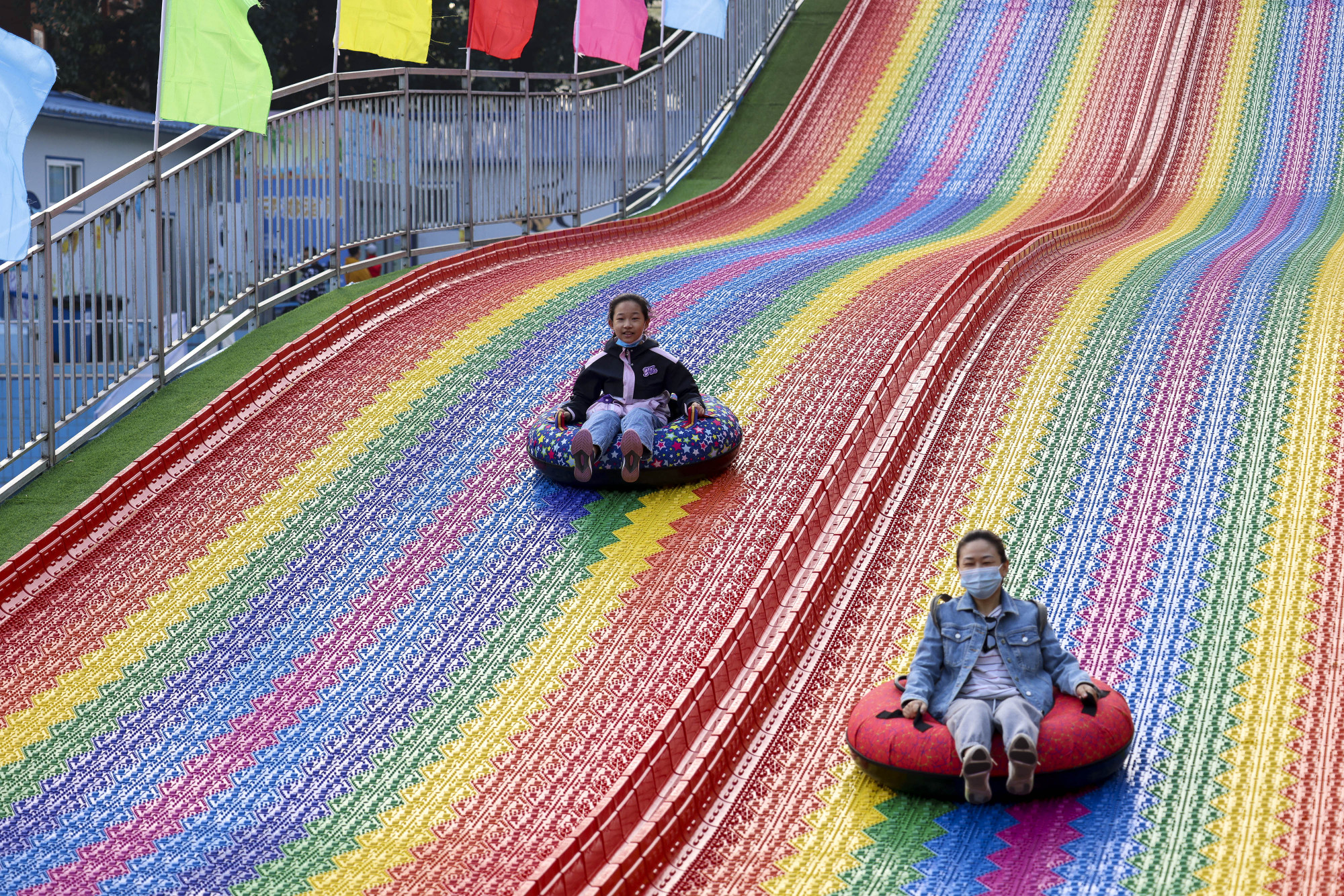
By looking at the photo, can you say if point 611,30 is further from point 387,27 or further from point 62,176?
point 62,176

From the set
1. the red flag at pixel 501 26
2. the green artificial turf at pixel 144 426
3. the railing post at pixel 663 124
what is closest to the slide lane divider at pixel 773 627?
the green artificial turf at pixel 144 426

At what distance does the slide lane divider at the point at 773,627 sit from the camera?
445cm

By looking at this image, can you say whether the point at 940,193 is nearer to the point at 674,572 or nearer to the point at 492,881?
the point at 674,572

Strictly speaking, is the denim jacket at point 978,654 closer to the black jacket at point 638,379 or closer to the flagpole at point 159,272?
the black jacket at point 638,379

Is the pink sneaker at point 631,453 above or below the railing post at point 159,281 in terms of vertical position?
below

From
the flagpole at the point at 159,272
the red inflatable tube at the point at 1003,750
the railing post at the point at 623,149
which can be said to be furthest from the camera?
the railing post at the point at 623,149

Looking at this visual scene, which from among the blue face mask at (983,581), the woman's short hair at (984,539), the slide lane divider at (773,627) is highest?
the woman's short hair at (984,539)

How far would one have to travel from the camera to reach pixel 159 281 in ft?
26.6

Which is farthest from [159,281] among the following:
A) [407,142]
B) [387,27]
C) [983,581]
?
[983,581]

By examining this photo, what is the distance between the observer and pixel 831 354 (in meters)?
8.59

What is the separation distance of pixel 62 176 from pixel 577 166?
27.4 ft

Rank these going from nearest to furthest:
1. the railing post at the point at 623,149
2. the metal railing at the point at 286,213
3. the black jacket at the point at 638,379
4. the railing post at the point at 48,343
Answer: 1. the black jacket at the point at 638,379
2. the railing post at the point at 48,343
3. the metal railing at the point at 286,213
4. the railing post at the point at 623,149

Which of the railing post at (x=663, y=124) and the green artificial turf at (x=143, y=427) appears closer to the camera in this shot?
the green artificial turf at (x=143, y=427)

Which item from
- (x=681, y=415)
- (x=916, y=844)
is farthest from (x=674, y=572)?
(x=916, y=844)
